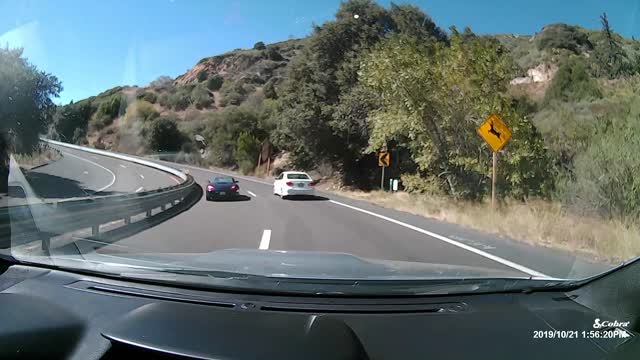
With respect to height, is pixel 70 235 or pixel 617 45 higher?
pixel 617 45

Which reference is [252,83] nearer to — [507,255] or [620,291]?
[507,255]

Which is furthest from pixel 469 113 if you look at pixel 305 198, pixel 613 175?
pixel 305 198

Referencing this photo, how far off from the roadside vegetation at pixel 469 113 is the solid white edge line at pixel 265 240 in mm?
4301

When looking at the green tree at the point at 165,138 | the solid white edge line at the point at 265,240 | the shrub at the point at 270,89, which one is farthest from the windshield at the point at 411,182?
the shrub at the point at 270,89

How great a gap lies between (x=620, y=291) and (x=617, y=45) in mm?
14312

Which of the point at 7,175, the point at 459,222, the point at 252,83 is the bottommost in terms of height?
the point at 459,222

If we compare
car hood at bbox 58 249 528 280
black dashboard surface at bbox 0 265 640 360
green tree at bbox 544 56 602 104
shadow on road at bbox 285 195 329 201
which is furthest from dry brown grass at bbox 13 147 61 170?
green tree at bbox 544 56 602 104

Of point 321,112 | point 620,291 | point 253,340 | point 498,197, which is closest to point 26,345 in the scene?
point 253,340

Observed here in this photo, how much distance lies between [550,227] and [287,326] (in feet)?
36.6

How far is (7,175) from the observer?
15.5 meters

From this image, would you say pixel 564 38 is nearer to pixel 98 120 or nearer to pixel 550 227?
pixel 550 227

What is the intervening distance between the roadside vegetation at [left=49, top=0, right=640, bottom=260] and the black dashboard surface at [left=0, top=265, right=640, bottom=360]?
22.8ft

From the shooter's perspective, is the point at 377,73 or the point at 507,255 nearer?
the point at 507,255

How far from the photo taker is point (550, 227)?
13000mm
